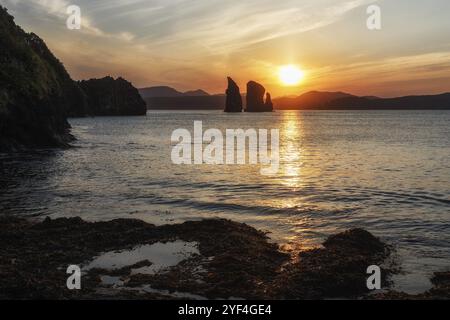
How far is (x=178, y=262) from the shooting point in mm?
14609

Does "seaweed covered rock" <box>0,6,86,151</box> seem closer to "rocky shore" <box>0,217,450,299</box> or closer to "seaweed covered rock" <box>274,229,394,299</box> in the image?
"rocky shore" <box>0,217,450,299</box>

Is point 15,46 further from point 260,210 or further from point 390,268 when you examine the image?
point 390,268

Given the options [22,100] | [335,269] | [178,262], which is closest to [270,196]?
[178,262]

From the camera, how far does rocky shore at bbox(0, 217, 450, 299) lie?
1205cm

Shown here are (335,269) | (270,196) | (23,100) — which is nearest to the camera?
(335,269)

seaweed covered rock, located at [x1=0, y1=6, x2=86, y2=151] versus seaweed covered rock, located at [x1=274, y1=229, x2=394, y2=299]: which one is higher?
seaweed covered rock, located at [x1=0, y1=6, x2=86, y2=151]

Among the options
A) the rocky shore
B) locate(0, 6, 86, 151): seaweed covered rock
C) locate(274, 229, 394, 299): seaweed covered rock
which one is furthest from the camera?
locate(0, 6, 86, 151): seaweed covered rock

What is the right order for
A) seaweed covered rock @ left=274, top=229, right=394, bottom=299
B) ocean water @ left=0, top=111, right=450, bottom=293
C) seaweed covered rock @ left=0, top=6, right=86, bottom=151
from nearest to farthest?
seaweed covered rock @ left=274, top=229, right=394, bottom=299
ocean water @ left=0, top=111, right=450, bottom=293
seaweed covered rock @ left=0, top=6, right=86, bottom=151

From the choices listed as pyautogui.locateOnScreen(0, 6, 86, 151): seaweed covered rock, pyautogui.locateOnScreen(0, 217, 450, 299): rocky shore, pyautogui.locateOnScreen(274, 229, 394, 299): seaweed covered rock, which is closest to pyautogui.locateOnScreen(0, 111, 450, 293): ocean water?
pyautogui.locateOnScreen(274, 229, 394, 299): seaweed covered rock

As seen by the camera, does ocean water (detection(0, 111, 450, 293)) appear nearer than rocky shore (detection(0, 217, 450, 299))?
No

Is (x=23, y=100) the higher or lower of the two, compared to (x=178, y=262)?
higher

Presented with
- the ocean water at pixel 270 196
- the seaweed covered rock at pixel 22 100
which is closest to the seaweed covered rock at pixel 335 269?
the ocean water at pixel 270 196

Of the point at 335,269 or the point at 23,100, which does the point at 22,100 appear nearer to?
the point at 23,100
